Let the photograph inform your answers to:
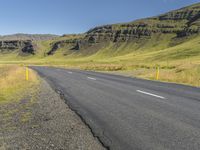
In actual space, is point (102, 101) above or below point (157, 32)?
below

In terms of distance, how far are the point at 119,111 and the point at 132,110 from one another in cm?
43

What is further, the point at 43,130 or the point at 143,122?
the point at 143,122

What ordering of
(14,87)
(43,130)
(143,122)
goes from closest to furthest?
(43,130) < (143,122) < (14,87)

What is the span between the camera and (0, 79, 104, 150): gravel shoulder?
209 inches

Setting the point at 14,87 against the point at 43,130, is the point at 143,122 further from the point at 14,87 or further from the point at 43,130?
the point at 14,87

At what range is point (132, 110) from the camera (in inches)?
339

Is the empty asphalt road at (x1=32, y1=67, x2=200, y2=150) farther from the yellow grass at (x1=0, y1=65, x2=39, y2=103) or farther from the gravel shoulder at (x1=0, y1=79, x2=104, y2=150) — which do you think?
the yellow grass at (x1=0, y1=65, x2=39, y2=103)

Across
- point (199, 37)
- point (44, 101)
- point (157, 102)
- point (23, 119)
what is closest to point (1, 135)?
point (23, 119)

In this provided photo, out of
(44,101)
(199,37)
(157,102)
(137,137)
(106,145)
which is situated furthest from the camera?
(199,37)

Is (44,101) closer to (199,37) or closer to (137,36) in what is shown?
(199,37)

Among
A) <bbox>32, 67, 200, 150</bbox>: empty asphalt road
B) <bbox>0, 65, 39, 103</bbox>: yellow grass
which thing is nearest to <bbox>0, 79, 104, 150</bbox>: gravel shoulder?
<bbox>32, 67, 200, 150</bbox>: empty asphalt road

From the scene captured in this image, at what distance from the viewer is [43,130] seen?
21.0 ft

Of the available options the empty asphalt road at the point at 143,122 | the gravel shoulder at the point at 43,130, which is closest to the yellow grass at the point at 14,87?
the gravel shoulder at the point at 43,130

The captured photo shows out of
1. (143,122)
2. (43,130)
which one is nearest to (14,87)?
(43,130)
